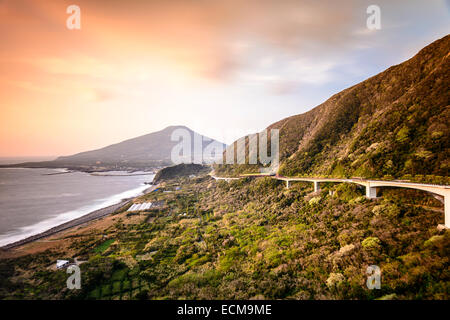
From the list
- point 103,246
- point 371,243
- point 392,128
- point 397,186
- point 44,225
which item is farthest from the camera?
point 44,225

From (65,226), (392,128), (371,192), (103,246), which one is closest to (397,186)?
(371,192)

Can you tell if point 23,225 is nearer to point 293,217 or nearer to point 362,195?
point 293,217

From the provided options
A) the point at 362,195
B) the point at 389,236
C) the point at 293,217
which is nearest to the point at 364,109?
the point at 362,195

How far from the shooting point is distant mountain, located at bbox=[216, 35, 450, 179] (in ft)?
67.7

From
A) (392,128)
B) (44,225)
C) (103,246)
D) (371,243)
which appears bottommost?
(44,225)

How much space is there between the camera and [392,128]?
86.7 feet

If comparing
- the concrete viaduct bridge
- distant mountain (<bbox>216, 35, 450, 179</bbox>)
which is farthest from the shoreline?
the concrete viaduct bridge

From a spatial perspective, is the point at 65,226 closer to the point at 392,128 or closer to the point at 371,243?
the point at 371,243

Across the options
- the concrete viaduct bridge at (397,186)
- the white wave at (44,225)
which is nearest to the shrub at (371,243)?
the concrete viaduct bridge at (397,186)

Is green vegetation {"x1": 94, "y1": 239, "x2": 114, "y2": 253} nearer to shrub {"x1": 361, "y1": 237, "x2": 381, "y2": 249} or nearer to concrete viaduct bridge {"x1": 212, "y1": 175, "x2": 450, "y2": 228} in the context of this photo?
shrub {"x1": 361, "y1": 237, "x2": 381, "y2": 249}

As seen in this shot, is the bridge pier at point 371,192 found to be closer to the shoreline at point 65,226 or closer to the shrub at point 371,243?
the shrub at point 371,243

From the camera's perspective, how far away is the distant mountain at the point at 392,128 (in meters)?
20.6

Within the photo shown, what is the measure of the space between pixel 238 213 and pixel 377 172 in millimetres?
22318

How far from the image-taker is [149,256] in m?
23.9
